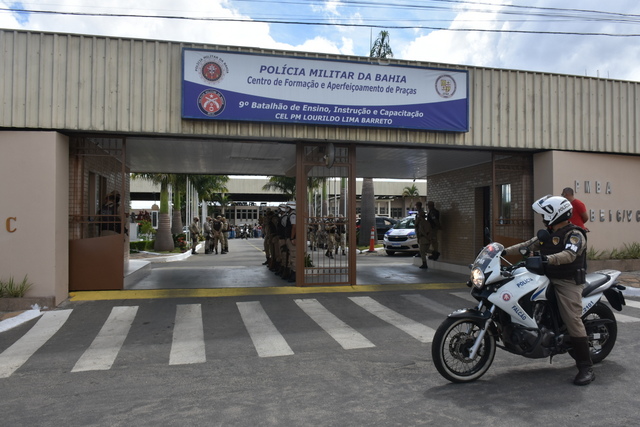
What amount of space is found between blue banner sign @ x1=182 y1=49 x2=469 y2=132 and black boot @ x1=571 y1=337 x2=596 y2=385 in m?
6.17

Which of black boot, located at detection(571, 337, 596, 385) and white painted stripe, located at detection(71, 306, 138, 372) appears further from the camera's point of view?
white painted stripe, located at detection(71, 306, 138, 372)

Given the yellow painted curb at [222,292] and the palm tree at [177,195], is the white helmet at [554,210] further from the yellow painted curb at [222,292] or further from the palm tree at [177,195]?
the palm tree at [177,195]

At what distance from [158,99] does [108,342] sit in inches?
177

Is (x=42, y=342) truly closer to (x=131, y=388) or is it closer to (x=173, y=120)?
(x=131, y=388)

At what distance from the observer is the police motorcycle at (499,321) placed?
4.54 metres

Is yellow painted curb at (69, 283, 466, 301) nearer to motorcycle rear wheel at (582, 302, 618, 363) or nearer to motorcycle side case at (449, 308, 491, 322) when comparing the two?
motorcycle rear wheel at (582, 302, 618, 363)

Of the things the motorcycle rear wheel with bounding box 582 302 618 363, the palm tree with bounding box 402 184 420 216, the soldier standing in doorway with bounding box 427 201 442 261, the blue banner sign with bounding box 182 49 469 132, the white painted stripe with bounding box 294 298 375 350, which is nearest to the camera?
the motorcycle rear wheel with bounding box 582 302 618 363

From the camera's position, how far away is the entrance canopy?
1095cm

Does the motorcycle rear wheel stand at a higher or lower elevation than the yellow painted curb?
higher

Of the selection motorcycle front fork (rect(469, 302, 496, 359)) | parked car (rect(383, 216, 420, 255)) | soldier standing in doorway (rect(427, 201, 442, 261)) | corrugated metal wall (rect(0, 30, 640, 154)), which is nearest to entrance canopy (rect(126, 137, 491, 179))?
corrugated metal wall (rect(0, 30, 640, 154))

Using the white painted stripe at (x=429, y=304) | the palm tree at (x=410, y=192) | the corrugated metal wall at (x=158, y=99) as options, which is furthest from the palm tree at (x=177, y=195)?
the palm tree at (x=410, y=192)

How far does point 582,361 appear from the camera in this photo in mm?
4598

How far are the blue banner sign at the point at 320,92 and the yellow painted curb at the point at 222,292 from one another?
3242 mm

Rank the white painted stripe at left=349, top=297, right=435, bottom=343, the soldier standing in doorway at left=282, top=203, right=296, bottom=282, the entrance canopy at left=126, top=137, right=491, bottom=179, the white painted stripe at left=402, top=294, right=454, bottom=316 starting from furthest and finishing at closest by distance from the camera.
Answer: the entrance canopy at left=126, top=137, right=491, bottom=179, the soldier standing in doorway at left=282, top=203, right=296, bottom=282, the white painted stripe at left=402, top=294, right=454, bottom=316, the white painted stripe at left=349, top=297, right=435, bottom=343
